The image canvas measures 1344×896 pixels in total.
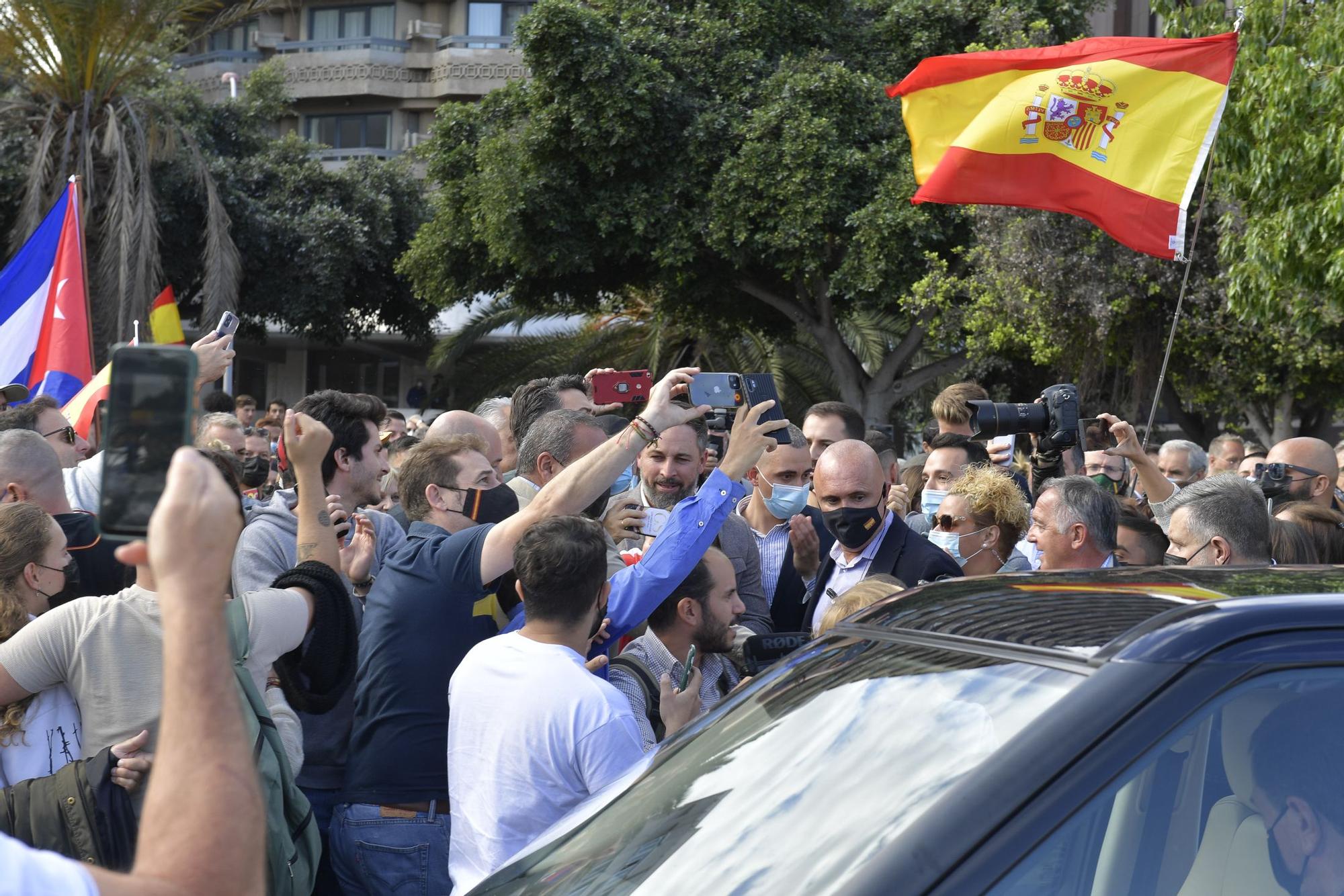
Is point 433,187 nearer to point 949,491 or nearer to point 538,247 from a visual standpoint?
point 538,247

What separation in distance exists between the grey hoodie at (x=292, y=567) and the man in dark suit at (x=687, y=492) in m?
1.03

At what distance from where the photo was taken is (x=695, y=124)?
62.4 ft

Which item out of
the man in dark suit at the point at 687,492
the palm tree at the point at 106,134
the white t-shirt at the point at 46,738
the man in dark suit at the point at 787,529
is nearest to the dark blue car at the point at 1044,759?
the white t-shirt at the point at 46,738

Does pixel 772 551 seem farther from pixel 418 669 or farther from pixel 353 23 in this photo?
pixel 353 23

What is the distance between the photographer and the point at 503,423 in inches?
286

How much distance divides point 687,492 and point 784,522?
74 cm

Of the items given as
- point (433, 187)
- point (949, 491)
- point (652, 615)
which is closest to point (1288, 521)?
point (949, 491)

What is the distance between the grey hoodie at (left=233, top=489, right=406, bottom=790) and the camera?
4.01 metres

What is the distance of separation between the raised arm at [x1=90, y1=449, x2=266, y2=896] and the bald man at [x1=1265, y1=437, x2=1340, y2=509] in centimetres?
649

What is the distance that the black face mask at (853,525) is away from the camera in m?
4.98

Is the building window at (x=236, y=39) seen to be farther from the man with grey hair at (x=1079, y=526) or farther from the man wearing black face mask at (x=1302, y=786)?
the man wearing black face mask at (x=1302, y=786)

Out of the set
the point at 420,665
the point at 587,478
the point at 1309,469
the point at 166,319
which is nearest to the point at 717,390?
the point at 587,478

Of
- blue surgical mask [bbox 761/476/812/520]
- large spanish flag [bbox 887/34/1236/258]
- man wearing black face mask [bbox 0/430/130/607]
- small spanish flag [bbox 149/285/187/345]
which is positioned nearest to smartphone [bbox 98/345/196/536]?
man wearing black face mask [bbox 0/430/130/607]

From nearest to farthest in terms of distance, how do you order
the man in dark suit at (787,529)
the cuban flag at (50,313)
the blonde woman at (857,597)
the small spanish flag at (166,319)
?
the blonde woman at (857,597)
the man in dark suit at (787,529)
the cuban flag at (50,313)
the small spanish flag at (166,319)
